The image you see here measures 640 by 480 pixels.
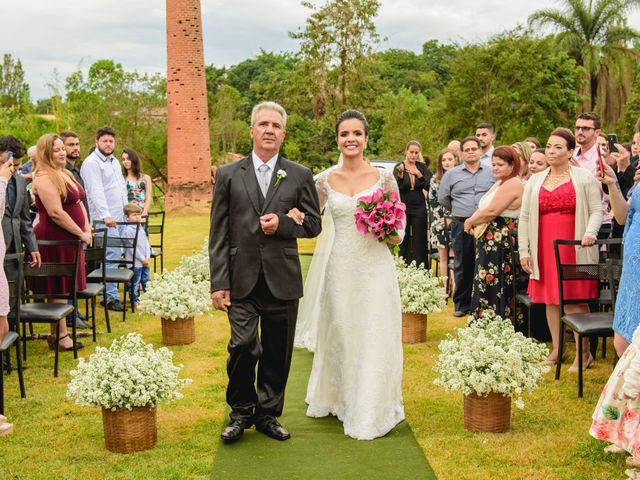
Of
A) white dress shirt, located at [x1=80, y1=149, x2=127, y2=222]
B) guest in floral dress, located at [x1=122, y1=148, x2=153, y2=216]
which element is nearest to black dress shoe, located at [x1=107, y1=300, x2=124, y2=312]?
white dress shirt, located at [x1=80, y1=149, x2=127, y2=222]

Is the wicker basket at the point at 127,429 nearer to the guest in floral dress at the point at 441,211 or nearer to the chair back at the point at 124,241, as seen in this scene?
the chair back at the point at 124,241

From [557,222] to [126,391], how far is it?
4.26 meters

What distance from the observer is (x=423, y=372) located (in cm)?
756

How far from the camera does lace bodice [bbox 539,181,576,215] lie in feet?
23.3

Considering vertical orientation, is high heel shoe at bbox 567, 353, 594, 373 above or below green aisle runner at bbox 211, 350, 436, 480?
above

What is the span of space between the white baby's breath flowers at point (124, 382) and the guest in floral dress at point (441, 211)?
6598 mm

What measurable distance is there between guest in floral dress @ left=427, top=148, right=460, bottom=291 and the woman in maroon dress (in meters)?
5.33

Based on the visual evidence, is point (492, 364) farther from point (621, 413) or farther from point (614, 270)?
point (614, 270)

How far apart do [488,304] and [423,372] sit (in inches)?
54.6

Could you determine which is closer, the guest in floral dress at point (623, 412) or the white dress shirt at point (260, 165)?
the guest in floral dress at point (623, 412)

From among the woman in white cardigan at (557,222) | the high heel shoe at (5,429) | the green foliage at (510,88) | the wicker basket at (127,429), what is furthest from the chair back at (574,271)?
the green foliage at (510,88)

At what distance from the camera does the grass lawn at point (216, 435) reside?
16.5 ft

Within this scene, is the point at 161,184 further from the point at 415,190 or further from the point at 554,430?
the point at 554,430

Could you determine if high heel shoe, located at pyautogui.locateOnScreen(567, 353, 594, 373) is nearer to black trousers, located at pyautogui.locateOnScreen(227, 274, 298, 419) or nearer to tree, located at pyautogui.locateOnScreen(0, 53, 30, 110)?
black trousers, located at pyautogui.locateOnScreen(227, 274, 298, 419)
